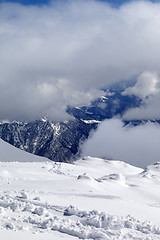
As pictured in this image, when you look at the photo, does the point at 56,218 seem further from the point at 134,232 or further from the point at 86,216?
the point at 134,232

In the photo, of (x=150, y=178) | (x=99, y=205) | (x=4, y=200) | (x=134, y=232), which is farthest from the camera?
(x=150, y=178)

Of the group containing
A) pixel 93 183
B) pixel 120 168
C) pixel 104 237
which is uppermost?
pixel 120 168

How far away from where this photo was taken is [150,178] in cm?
3375

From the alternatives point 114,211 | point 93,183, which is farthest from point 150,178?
point 114,211

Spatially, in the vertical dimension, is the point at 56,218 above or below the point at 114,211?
below

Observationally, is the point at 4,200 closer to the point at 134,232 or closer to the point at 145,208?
the point at 134,232

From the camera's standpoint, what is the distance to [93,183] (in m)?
23.3

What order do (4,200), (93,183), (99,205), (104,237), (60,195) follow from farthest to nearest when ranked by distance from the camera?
(93,183), (60,195), (99,205), (4,200), (104,237)

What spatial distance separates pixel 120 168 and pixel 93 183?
1012 inches

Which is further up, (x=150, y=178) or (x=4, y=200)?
(x=150, y=178)

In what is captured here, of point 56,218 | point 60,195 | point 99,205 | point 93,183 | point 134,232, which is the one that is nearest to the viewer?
point 134,232

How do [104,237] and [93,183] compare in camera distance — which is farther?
[93,183]

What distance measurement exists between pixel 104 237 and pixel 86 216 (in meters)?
2.46

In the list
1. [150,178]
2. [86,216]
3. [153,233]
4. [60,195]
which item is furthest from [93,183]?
[150,178]
